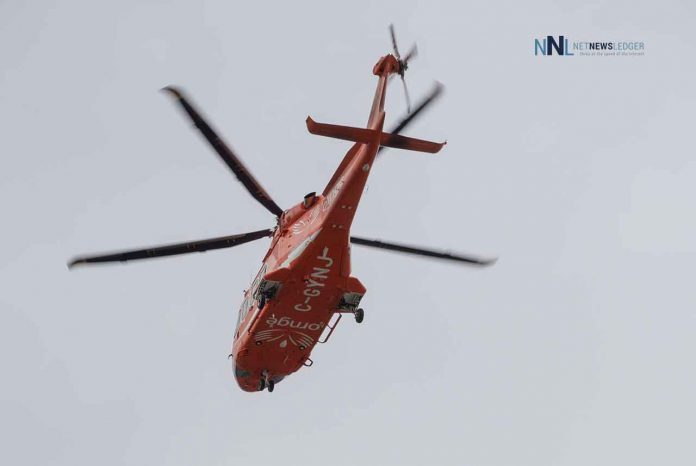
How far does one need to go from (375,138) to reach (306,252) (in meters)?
4.16

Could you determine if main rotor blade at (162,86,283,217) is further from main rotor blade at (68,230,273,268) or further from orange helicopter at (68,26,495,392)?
main rotor blade at (68,230,273,268)

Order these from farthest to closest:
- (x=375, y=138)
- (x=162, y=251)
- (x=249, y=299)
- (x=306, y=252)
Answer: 1. (x=249, y=299)
2. (x=162, y=251)
3. (x=306, y=252)
4. (x=375, y=138)

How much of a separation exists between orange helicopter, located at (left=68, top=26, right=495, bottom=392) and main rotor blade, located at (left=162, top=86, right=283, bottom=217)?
29mm

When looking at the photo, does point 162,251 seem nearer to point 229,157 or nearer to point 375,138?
point 229,157

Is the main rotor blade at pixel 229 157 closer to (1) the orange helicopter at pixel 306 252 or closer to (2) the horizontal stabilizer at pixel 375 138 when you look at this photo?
(1) the orange helicopter at pixel 306 252

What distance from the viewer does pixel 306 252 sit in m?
26.1

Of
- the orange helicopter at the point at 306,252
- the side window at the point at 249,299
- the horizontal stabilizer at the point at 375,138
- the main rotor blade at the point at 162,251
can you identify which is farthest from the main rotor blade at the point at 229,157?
the horizontal stabilizer at the point at 375,138

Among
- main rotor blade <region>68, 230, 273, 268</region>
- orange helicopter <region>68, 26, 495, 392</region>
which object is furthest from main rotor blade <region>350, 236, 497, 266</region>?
main rotor blade <region>68, 230, 273, 268</region>

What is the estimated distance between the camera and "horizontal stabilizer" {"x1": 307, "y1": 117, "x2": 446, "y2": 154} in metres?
23.2

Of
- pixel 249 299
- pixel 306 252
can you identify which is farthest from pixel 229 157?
pixel 249 299

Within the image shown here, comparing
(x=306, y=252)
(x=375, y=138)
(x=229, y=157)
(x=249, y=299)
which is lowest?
(x=249, y=299)

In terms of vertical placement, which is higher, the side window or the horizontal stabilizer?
the horizontal stabilizer

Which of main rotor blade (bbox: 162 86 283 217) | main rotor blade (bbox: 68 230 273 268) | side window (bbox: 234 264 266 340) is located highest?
main rotor blade (bbox: 162 86 283 217)

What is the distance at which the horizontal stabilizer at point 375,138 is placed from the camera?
23234 mm
